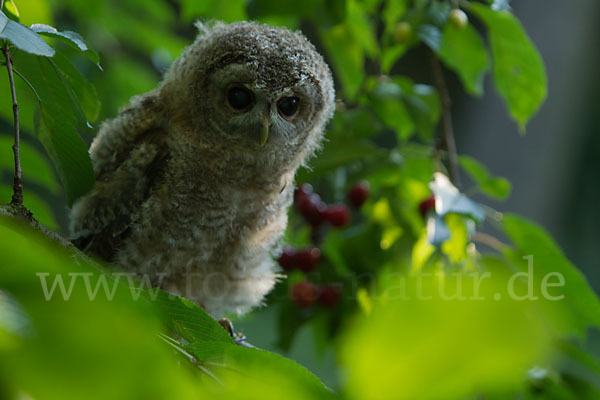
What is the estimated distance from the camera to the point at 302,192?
1.89m

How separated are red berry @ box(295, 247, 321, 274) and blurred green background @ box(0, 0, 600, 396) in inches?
7.7

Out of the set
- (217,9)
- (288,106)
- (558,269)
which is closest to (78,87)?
(288,106)

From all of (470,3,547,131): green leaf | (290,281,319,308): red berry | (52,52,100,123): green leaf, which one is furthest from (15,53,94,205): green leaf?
(470,3,547,131): green leaf

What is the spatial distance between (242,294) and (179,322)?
966 mm

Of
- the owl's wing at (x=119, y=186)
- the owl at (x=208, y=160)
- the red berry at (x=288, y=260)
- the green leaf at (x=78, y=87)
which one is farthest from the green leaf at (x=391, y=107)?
the green leaf at (x=78, y=87)

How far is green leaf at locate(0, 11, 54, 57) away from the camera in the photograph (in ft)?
2.24

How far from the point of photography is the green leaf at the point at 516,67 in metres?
1.58

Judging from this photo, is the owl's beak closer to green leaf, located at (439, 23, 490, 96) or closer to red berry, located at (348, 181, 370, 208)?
red berry, located at (348, 181, 370, 208)

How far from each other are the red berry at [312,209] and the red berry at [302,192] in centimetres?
2

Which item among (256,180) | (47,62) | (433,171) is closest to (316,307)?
(256,180)

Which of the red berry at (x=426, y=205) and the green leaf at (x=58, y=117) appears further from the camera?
the red berry at (x=426, y=205)

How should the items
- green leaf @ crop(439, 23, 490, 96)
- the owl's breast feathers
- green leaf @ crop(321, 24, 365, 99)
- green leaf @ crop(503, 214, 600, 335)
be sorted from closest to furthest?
green leaf @ crop(503, 214, 600, 335) → the owl's breast feathers → green leaf @ crop(439, 23, 490, 96) → green leaf @ crop(321, 24, 365, 99)

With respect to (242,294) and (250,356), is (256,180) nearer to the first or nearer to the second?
(242,294)

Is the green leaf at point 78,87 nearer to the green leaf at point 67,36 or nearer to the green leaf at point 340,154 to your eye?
the green leaf at point 67,36
